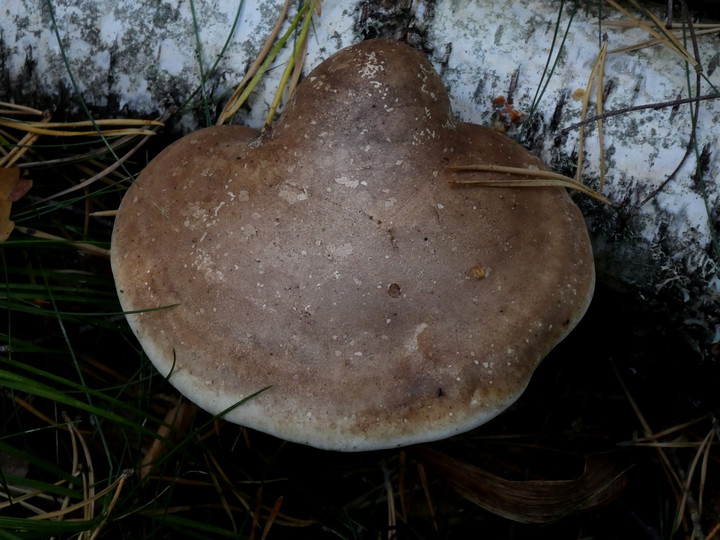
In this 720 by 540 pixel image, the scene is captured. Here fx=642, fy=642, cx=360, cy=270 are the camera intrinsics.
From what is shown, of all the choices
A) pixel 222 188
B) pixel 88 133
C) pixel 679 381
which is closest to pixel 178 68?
pixel 88 133

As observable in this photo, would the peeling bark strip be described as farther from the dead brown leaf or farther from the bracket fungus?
the dead brown leaf

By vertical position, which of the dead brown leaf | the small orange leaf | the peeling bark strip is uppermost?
the peeling bark strip

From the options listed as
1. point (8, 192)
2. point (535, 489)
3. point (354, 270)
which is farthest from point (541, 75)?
point (8, 192)

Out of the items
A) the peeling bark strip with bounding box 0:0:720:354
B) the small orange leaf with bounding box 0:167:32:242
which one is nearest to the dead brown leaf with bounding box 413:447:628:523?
the peeling bark strip with bounding box 0:0:720:354

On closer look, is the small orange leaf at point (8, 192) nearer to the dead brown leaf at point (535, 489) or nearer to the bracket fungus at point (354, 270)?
the bracket fungus at point (354, 270)

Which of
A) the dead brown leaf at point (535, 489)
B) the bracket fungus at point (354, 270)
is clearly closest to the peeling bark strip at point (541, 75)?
the bracket fungus at point (354, 270)
